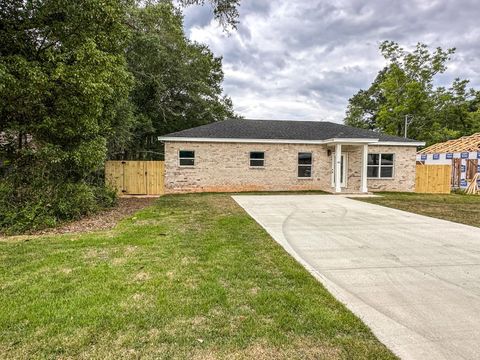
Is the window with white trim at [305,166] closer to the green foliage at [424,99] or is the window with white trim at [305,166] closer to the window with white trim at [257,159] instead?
the window with white trim at [257,159]

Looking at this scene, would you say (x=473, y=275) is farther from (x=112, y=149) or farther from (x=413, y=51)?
(x=413, y=51)

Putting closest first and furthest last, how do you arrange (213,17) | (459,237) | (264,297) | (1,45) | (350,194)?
(264,297)
(459,237)
(1,45)
(213,17)
(350,194)

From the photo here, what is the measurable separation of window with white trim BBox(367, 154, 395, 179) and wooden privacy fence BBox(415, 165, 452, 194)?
6.14 feet

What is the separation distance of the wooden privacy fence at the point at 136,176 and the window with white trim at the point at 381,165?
11.9 meters

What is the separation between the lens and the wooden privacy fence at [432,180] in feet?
59.5

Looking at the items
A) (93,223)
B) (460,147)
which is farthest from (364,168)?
(93,223)

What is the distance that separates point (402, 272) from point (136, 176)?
47.3ft

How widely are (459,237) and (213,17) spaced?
28.1ft

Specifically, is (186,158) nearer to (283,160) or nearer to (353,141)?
(283,160)

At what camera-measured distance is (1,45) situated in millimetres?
7852

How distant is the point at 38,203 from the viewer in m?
7.75

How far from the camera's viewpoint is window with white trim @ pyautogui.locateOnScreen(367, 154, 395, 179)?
1802cm

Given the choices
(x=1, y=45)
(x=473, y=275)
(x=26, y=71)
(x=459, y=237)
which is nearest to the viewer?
(x=473, y=275)

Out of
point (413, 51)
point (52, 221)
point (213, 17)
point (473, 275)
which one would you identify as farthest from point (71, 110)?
point (413, 51)
